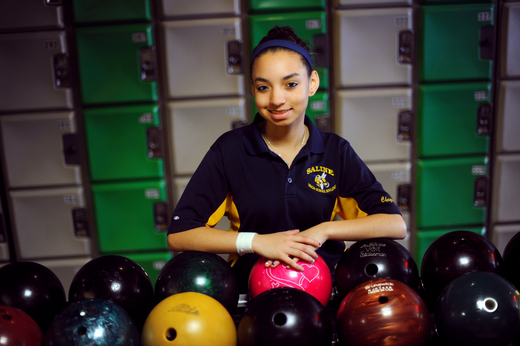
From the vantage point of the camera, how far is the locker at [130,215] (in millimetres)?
2391

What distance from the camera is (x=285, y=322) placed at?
0.83 meters

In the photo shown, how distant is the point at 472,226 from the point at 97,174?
2.42 meters

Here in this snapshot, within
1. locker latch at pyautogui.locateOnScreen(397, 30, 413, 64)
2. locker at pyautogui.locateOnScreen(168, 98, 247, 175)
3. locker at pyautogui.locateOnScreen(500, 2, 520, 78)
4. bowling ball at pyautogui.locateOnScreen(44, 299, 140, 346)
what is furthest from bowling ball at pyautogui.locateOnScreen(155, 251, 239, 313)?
locker at pyautogui.locateOnScreen(500, 2, 520, 78)

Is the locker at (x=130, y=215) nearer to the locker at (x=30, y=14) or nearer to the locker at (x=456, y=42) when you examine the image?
the locker at (x=30, y=14)

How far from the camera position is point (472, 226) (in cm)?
247

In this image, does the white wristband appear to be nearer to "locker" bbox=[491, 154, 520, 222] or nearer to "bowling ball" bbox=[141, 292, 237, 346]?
"bowling ball" bbox=[141, 292, 237, 346]

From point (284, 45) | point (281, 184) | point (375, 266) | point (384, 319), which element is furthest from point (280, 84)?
point (384, 319)

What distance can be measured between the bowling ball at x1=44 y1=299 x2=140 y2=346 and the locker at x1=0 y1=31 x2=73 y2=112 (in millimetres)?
1775

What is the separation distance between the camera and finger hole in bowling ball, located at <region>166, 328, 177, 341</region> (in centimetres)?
85

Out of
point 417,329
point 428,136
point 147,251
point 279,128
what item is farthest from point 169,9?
point 417,329

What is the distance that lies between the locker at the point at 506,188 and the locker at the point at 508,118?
8 centimetres

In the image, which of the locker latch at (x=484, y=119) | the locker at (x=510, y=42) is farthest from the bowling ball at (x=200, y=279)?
the locker at (x=510, y=42)

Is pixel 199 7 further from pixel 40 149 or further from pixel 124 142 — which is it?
pixel 40 149

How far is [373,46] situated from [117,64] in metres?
1.54
